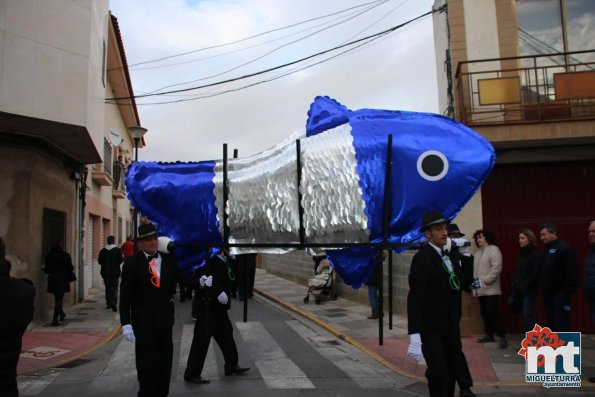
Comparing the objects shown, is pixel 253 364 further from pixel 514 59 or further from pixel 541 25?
pixel 541 25

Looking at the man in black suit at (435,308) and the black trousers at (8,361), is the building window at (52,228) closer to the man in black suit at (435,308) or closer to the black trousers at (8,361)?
the black trousers at (8,361)

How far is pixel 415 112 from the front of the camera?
4.78 metres

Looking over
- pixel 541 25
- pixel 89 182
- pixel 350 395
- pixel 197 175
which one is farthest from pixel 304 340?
pixel 89 182

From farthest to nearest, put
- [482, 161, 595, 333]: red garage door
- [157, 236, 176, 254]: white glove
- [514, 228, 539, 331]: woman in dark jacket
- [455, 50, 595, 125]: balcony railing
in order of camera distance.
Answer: [482, 161, 595, 333]: red garage door → [455, 50, 595, 125]: balcony railing → [514, 228, 539, 331]: woman in dark jacket → [157, 236, 176, 254]: white glove

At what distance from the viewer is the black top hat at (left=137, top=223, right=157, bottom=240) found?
4.75 m

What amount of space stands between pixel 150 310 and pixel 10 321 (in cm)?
156

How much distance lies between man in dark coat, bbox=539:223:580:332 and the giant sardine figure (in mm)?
2435

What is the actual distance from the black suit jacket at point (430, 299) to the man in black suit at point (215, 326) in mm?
2258

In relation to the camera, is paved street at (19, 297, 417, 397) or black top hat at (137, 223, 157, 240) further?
paved street at (19, 297, 417, 397)

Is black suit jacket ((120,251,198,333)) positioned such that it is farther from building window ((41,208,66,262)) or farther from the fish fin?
building window ((41,208,66,262))

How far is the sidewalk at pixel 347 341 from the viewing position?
251 inches

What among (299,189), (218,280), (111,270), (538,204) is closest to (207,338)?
(218,280)

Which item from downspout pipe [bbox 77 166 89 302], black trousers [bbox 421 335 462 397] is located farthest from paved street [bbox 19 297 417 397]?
downspout pipe [bbox 77 166 89 302]

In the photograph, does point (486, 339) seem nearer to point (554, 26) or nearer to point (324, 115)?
point (324, 115)
